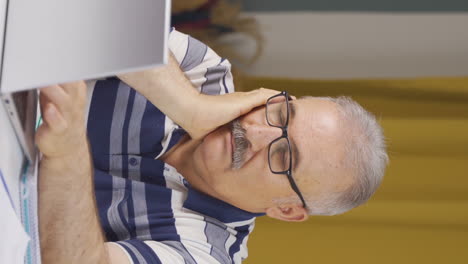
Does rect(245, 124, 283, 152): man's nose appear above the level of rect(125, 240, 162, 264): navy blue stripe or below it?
above

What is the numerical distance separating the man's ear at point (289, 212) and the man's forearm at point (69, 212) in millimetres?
481

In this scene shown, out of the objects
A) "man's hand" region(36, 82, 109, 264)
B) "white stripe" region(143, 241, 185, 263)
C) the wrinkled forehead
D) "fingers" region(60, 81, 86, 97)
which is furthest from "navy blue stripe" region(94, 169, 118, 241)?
"fingers" region(60, 81, 86, 97)

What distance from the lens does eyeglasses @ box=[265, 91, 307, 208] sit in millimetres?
1196

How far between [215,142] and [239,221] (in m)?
0.19

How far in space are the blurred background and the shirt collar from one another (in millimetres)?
623

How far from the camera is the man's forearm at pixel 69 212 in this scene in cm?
76

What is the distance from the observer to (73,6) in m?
0.63

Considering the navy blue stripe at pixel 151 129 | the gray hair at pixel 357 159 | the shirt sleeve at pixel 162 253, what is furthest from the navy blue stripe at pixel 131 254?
the gray hair at pixel 357 159

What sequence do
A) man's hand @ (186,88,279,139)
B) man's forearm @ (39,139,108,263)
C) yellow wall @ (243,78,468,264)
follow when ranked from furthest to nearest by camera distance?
yellow wall @ (243,78,468,264), man's hand @ (186,88,279,139), man's forearm @ (39,139,108,263)

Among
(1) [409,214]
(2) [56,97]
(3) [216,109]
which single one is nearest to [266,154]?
(3) [216,109]

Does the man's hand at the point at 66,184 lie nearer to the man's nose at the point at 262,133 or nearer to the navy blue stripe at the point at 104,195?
the navy blue stripe at the point at 104,195

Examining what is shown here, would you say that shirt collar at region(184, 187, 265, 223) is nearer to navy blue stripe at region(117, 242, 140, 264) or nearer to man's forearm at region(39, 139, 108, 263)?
navy blue stripe at region(117, 242, 140, 264)

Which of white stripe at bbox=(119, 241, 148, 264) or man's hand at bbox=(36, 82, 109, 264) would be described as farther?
white stripe at bbox=(119, 241, 148, 264)

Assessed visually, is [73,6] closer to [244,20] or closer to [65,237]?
[65,237]
